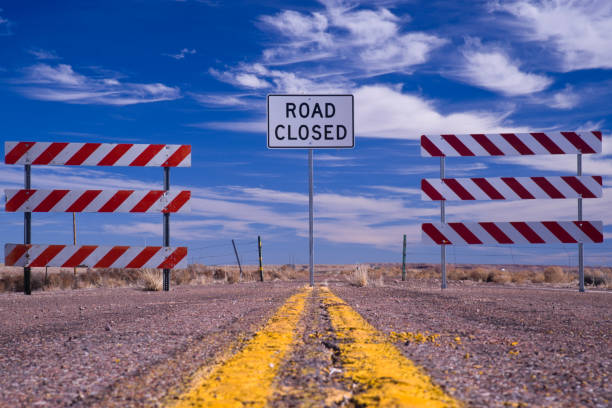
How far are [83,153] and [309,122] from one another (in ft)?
14.6

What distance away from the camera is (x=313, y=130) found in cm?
995

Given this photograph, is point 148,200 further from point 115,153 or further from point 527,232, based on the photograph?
point 527,232

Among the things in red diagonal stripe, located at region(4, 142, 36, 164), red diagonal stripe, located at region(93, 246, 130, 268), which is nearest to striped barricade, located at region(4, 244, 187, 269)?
red diagonal stripe, located at region(93, 246, 130, 268)

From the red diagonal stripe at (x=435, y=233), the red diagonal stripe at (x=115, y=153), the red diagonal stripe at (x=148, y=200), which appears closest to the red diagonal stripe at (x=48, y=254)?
the red diagonal stripe at (x=148, y=200)

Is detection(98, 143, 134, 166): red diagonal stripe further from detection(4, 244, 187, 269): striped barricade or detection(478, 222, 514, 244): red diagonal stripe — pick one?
detection(478, 222, 514, 244): red diagonal stripe

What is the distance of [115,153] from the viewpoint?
33.9ft

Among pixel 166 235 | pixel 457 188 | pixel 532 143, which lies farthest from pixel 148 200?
pixel 532 143

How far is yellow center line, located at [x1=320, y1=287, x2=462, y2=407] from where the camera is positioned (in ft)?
5.41

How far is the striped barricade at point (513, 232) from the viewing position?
388 inches

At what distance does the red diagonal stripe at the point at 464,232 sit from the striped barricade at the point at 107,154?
5230mm

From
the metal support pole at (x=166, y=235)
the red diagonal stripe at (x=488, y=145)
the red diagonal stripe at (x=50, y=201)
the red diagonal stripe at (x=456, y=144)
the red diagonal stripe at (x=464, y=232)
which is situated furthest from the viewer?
the red diagonal stripe at (x=488, y=145)

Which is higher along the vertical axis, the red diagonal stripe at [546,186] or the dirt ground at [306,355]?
the red diagonal stripe at [546,186]

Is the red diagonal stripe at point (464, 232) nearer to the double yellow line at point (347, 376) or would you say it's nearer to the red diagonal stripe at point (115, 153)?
the red diagonal stripe at point (115, 153)

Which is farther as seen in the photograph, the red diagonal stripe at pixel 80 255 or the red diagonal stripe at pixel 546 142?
the red diagonal stripe at pixel 546 142
